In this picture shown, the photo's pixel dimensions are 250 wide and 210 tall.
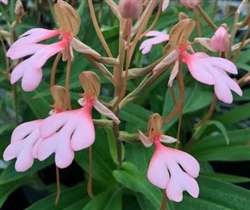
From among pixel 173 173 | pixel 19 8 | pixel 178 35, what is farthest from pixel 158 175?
pixel 19 8

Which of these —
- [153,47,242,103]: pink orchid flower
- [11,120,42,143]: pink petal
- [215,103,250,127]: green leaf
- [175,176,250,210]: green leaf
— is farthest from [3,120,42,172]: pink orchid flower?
[215,103,250,127]: green leaf

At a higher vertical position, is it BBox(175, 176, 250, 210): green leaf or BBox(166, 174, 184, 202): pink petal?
BBox(166, 174, 184, 202): pink petal

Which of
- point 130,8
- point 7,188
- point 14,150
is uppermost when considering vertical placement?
point 130,8

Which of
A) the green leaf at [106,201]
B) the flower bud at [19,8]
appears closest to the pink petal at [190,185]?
the green leaf at [106,201]

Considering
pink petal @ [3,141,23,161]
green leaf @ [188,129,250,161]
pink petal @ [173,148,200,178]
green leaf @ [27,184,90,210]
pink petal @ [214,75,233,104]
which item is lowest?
green leaf @ [27,184,90,210]

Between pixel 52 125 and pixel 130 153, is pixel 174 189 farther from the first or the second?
pixel 130 153

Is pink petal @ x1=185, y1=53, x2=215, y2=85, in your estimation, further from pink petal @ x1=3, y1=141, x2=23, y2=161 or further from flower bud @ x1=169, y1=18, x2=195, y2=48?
pink petal @ x1=3, y1=141, x2=23, y2=161
